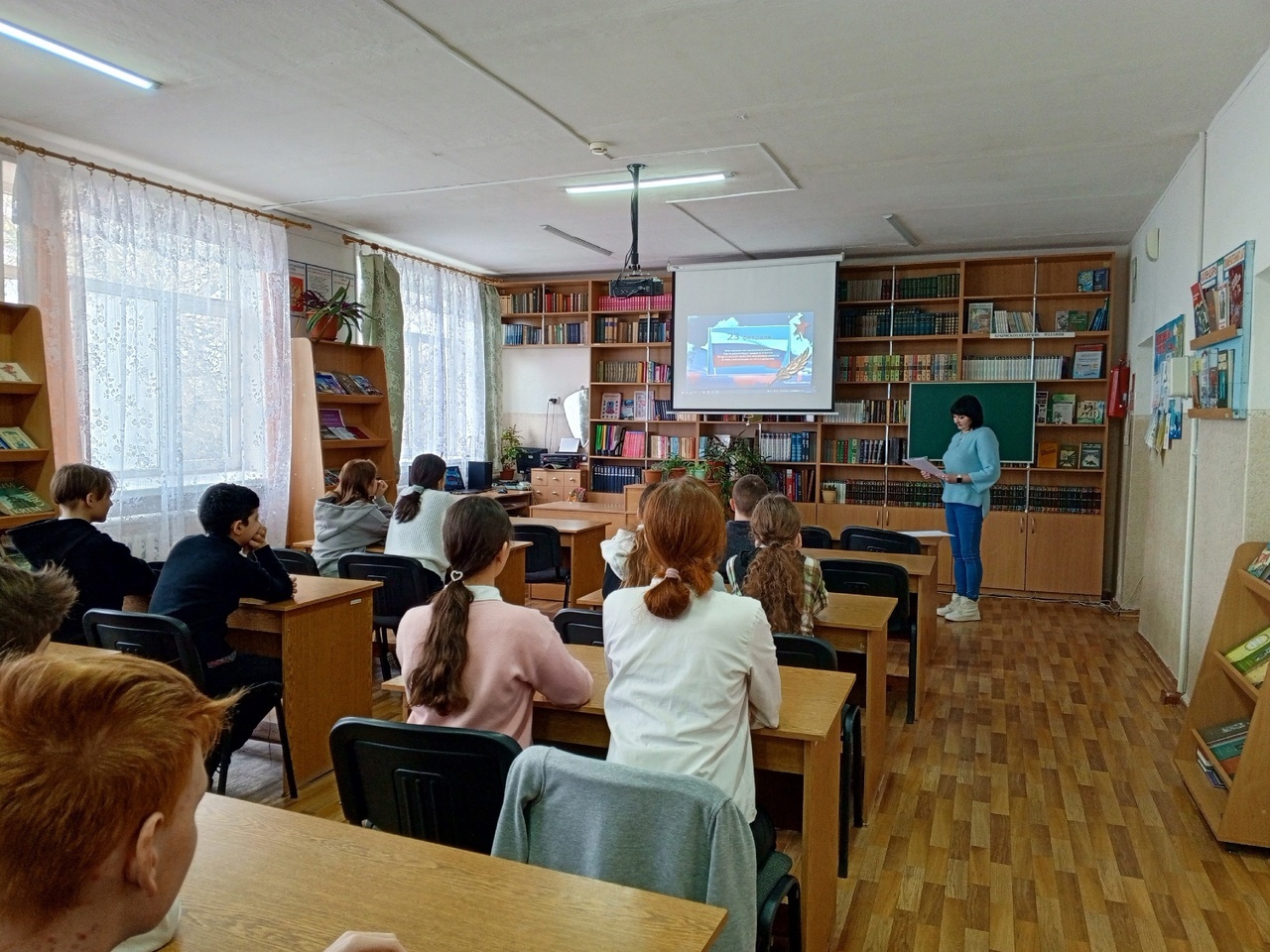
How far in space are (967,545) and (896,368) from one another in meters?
Result: 2.02

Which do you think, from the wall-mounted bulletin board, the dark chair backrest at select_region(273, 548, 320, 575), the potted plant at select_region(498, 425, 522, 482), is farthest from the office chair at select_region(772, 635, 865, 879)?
the potted plant at select_region(498, 425, 522, 482)

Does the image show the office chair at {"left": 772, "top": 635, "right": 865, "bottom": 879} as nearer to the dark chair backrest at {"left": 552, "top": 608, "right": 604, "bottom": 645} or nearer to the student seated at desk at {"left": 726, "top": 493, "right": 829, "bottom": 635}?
the student seated at desk at {"left": 726, "top": 493, "right": 829, "bottom": 635}

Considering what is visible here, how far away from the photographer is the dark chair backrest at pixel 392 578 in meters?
4.14

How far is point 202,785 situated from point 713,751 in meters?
1.23

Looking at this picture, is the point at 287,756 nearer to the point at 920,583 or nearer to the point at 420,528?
the point at 420,528

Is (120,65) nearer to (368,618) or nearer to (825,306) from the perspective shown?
(368,618)

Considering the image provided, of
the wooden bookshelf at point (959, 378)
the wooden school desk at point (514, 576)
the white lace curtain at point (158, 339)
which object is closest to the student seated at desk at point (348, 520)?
the wooden school desk at point (514, 576)

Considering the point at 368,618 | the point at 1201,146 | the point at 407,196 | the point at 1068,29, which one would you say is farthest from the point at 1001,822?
the point at 407,196

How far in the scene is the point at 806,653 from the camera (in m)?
2.69

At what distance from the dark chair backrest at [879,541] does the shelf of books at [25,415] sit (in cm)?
425

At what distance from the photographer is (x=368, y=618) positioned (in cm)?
371

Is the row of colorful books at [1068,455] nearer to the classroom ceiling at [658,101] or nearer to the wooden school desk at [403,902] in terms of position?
the classroom ceiling at [658,101]

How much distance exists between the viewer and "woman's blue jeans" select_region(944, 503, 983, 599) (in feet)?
20.2

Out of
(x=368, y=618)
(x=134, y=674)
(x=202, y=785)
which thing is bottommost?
(x=368, y=618)
